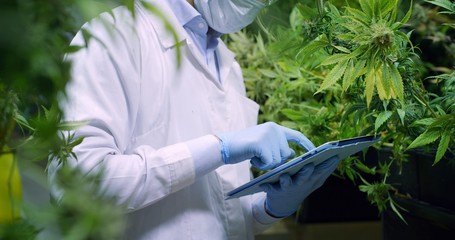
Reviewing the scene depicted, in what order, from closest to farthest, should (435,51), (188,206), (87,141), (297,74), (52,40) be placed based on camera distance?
(52,40)
(87,141)
(188,206)
(297,74)
(435,51)

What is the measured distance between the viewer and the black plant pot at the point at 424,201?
1.19 m

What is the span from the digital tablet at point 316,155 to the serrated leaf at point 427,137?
0.26 feet

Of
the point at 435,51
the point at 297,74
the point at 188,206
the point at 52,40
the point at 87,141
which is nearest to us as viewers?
the point at 52,40

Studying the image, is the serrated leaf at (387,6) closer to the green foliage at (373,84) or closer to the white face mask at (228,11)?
the green foliage at (373,84)

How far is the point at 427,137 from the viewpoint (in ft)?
3.36

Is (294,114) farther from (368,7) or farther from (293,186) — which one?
(368,7)

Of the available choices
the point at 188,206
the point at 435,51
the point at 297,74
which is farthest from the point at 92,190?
the point at 435,51

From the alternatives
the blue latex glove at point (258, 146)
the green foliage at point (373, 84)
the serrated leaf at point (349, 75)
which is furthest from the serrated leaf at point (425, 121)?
the blue latex glove at point (258, 146)

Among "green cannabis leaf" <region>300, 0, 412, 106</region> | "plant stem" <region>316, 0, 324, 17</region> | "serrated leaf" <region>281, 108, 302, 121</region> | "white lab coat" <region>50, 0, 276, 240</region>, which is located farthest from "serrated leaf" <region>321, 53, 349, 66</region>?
"serrated leaf" <region>281, 108, 302, 121</region>

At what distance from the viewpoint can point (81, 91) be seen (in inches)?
42.9

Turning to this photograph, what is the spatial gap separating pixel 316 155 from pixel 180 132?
28cm

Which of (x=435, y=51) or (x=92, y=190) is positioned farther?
(x=435, y=51)

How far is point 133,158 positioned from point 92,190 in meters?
0.74

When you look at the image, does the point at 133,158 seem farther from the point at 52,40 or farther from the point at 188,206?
the point at 52,40
